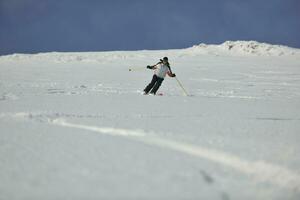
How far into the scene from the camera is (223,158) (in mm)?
3738

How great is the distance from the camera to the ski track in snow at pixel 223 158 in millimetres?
3137

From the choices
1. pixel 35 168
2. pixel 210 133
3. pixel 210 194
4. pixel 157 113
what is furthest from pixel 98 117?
pixel 210 194

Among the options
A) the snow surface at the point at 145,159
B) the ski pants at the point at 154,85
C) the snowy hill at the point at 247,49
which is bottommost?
the snow surface at the point at 145,159

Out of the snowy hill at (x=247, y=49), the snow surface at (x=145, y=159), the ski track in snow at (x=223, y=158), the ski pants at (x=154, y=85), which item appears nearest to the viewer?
the snow surface at (x=145, y=159)

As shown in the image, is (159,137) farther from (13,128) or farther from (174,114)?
(174,114)

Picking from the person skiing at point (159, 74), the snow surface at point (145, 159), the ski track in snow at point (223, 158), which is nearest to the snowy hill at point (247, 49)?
the person skiing at point (159, 74)

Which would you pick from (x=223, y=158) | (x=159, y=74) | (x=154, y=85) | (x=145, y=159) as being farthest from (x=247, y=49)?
(x=145, y=159)

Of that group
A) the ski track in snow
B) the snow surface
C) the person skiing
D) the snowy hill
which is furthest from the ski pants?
the snowy hill

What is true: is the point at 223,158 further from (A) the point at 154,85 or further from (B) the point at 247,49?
(B) the point at 247,49

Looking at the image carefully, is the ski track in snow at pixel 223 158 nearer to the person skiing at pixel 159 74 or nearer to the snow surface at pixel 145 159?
the snow surface at pixel 145 159

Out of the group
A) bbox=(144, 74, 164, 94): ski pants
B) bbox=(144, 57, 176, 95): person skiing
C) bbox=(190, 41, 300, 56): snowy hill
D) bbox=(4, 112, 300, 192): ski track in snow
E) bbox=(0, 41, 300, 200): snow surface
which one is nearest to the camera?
bbox=(0, 41, 300, 200): snow surface

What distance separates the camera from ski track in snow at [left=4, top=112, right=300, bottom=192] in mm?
3137

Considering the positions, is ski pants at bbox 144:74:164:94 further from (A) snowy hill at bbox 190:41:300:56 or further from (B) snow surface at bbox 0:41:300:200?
(A) snowy hill at bbox 190:41:300:56

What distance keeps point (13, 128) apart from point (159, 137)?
6.04 feet
